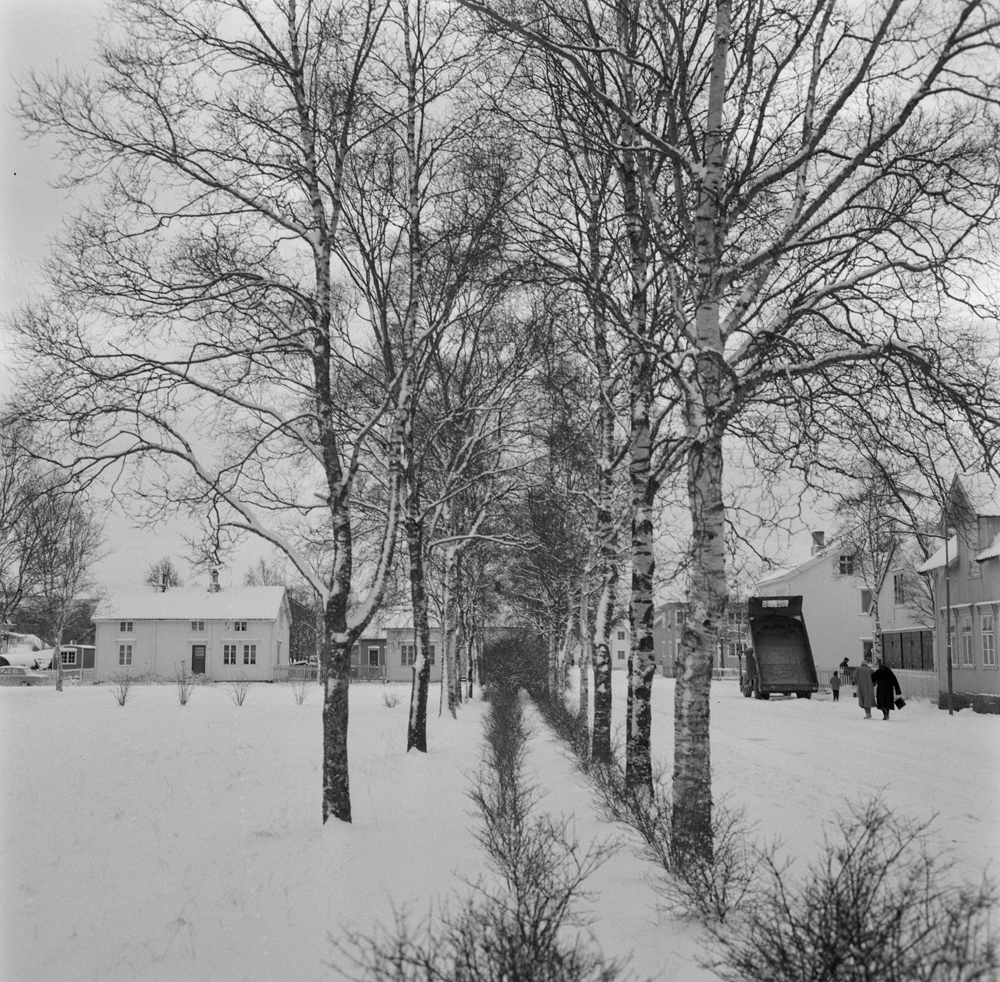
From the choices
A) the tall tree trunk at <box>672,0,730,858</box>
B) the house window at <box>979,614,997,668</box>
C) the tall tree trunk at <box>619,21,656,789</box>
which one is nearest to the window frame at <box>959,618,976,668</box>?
the house window at <box>979,614,997,668</box>

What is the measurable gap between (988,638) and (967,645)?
2189 mm

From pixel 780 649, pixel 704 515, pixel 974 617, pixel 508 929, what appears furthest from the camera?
pixel 780 649

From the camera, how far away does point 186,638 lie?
57.6 metres

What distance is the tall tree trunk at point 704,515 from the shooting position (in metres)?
7.00

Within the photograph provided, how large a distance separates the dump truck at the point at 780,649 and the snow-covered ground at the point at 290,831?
45.5ft

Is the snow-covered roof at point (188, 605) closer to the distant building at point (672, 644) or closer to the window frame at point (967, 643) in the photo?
the distant building at point (672, 644)

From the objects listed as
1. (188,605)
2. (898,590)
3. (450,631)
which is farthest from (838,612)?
(188,605)

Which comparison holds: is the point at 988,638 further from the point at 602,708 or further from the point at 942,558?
the point at 602,708

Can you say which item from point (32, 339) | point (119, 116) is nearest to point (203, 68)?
point (119, 116)

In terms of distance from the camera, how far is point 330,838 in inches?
338

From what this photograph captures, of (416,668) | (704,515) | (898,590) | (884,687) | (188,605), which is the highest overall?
(704,515)

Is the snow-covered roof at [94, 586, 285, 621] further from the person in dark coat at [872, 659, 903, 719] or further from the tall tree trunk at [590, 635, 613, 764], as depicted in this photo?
the tall tree trunk at [590, 635, 613, 764]

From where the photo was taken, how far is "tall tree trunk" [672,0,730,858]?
7000mm

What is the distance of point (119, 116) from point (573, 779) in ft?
31.0
